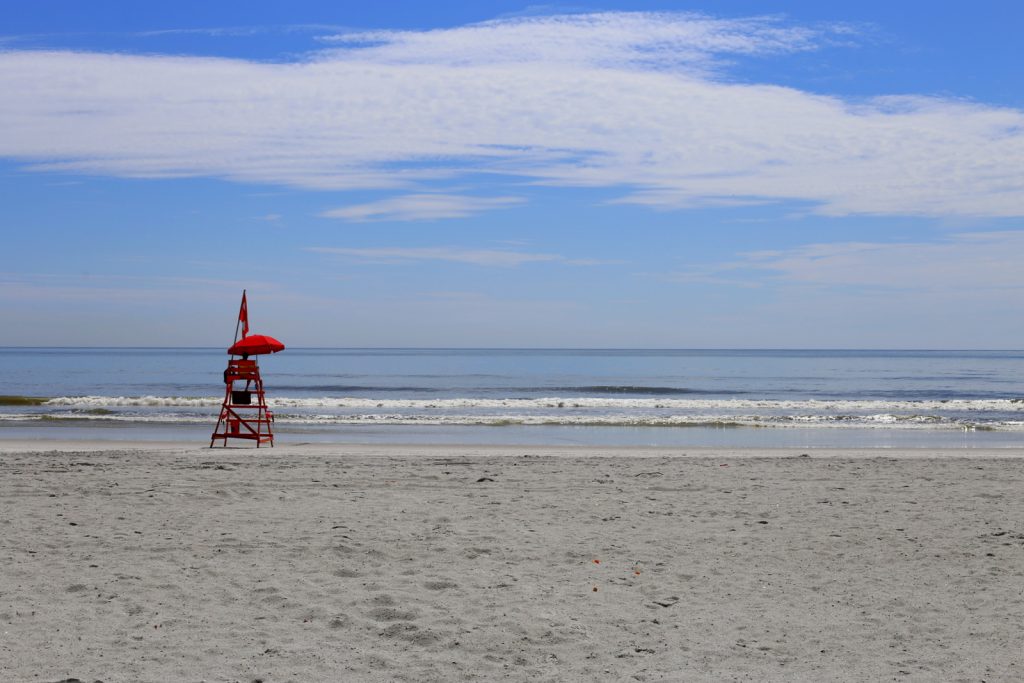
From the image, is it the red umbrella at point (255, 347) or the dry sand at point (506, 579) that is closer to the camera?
the dry sand at point (506, 579)

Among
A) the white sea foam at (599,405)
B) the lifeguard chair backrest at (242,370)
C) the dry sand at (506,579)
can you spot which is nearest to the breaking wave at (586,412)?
the white sea foam at (599,405)

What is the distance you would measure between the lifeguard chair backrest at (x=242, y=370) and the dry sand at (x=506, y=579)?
5.32 m

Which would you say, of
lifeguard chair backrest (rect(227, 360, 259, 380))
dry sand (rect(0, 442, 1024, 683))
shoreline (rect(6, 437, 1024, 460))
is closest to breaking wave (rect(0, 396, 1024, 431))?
shoreline (rect(6, 437, 1024, 460))

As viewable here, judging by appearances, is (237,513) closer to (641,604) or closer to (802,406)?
(641,604)

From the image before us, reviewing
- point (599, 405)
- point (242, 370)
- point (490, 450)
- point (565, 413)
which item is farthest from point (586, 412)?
point (242, 370)

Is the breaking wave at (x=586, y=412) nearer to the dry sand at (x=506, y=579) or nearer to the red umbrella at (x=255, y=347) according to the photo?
the red umbrella at (x=255, y=347)

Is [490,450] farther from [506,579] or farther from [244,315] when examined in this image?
[506,579]

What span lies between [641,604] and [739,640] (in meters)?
0.88

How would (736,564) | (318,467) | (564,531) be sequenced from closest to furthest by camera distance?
(736,564) < (564,531) < (318,467)

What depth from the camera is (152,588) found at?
21.8ft

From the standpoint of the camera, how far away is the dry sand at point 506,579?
5.44m

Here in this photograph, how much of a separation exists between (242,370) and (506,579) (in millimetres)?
11336

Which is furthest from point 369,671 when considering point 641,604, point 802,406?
point 802,406

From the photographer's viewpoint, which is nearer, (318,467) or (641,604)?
(641,604)
